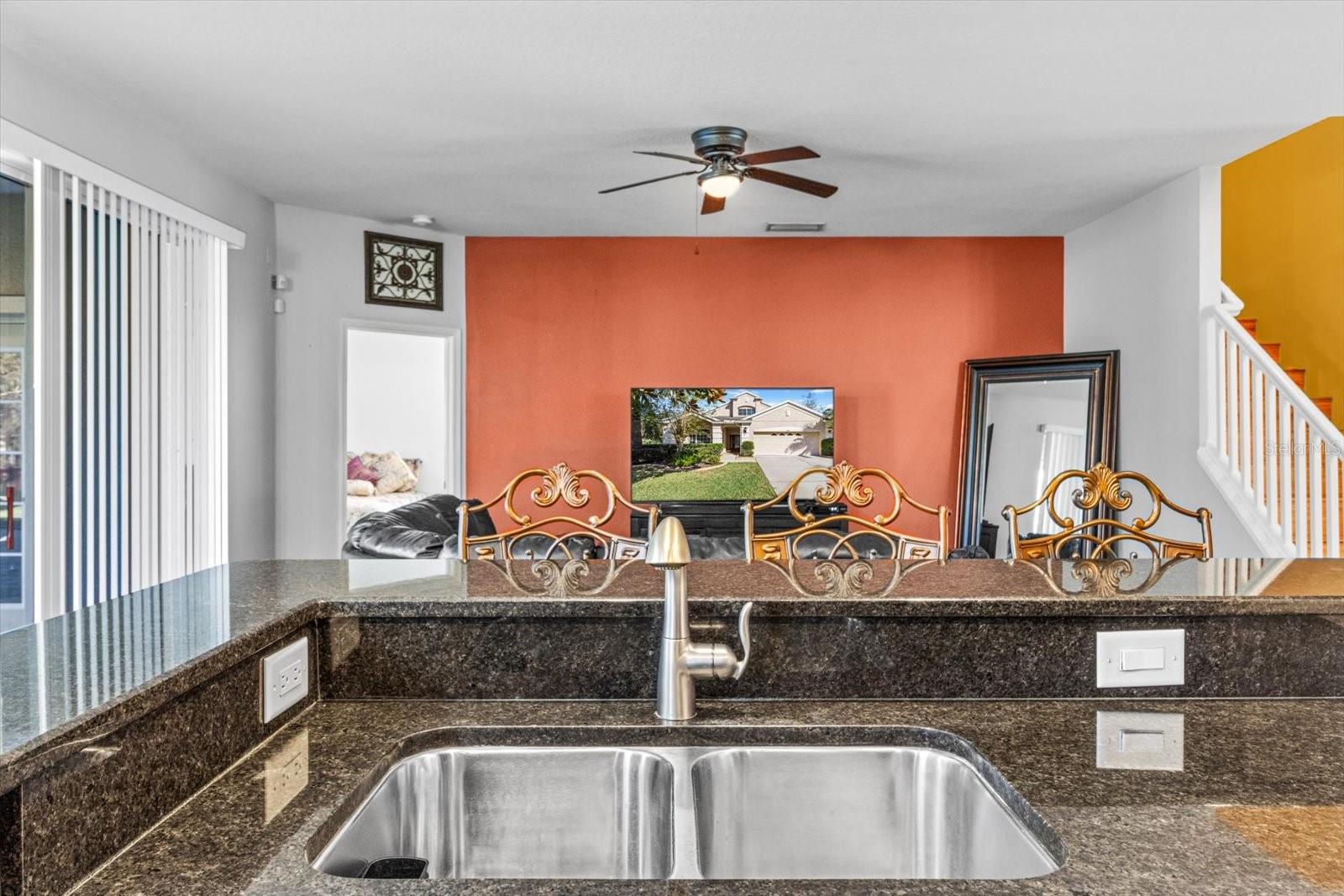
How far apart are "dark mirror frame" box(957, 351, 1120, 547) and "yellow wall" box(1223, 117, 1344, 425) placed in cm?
118

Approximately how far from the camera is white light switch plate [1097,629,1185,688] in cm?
110

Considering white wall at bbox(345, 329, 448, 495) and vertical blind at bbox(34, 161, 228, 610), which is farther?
white wall at bbox(345, 329, 448, 495)

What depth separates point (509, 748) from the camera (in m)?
1.00

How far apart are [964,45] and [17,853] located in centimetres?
325

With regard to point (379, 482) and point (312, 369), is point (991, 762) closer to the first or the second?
point (312, 369)

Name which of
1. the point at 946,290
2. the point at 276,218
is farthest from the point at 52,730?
the point at 946,290

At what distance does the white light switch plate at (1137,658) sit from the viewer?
3.62 ft

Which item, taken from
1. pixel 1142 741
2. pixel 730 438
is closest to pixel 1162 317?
pixel 730 438

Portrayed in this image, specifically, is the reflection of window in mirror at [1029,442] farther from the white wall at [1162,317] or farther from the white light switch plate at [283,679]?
the white light switch plate at [283,679]

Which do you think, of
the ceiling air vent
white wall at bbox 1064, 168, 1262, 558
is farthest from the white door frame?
white wall at bbox 1064, 168, 1262, 558

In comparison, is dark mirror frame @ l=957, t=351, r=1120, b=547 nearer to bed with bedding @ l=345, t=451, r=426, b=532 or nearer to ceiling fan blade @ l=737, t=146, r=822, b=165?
ceiling fan blade @ l=737, t=146, r=822, b=165

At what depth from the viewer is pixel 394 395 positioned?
6258 mm

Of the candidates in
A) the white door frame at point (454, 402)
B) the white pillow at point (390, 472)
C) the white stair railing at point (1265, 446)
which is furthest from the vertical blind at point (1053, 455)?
the white pillow at point (390, 472)

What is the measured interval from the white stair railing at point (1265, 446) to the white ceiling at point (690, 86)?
0.97m
